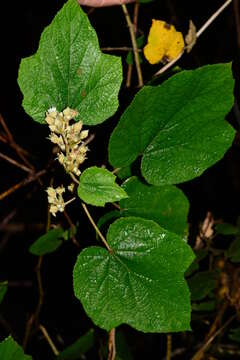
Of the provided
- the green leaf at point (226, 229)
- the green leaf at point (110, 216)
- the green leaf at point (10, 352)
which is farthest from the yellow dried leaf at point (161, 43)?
the green leaf at point (10, 352)

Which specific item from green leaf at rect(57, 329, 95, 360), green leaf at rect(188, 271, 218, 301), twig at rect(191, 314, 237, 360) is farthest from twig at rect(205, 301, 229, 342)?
green leaf at rect(57, 329, 95, 360)

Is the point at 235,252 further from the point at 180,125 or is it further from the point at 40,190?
the point at 40,190

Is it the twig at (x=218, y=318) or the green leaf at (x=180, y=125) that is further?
the twig at (x=218, y=318)

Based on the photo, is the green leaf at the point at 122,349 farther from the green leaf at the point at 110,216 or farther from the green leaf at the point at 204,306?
the green leaf at the point at 110,216

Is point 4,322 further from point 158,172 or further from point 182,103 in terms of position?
point 182,103

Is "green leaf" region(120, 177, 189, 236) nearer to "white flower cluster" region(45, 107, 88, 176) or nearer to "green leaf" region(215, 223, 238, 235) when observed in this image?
"white flower cluster" region(45, 107, 88, 176)

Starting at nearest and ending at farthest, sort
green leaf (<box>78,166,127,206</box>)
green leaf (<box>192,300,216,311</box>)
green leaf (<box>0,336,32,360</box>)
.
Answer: green leaf (<box>78,166,127,206</box>) < green leaf (<box>0,336,32,360</box>) < green leaf (<box>192,300,216,311</box>)
